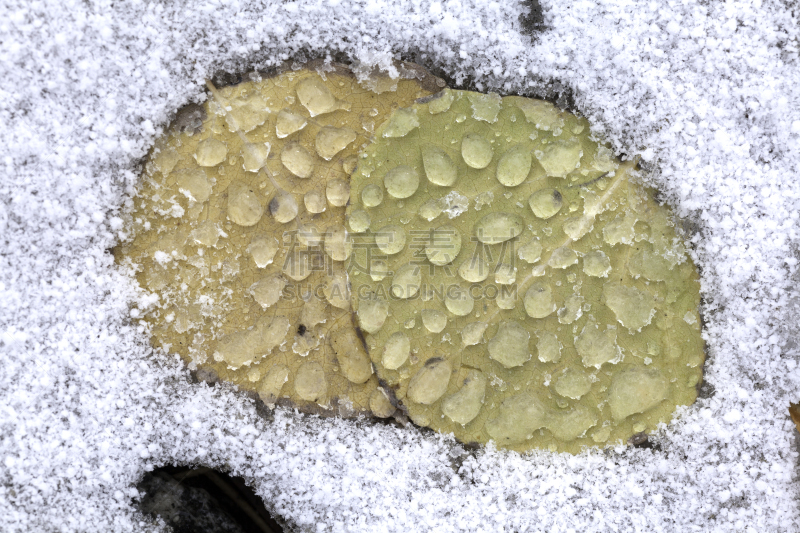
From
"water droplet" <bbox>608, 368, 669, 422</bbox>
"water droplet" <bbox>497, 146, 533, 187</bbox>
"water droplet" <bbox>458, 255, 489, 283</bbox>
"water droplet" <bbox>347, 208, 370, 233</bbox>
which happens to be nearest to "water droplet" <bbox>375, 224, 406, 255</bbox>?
"water droplet" <bbox>347, 208, 370, 233</bbox>

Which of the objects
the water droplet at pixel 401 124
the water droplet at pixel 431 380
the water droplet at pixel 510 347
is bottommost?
the water droplet at pixel 431 380

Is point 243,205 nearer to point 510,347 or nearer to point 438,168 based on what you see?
point 438,168

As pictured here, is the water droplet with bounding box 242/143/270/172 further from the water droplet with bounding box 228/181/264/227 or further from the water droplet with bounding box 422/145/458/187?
the water droplet with bounding box 422/145/458/187

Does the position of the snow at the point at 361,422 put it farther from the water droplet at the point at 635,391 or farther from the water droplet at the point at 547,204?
the water droplet at the point at 547,204

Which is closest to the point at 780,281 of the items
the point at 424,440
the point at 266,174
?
the point at 424,440

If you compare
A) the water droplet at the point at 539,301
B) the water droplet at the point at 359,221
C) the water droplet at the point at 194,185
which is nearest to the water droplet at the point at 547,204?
the water droplet at the point at 539,301

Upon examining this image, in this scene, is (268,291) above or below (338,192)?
below

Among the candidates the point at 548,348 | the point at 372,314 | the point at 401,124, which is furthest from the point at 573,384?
the point at 401,124

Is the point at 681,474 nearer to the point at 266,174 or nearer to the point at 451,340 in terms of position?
the point at 451,340
